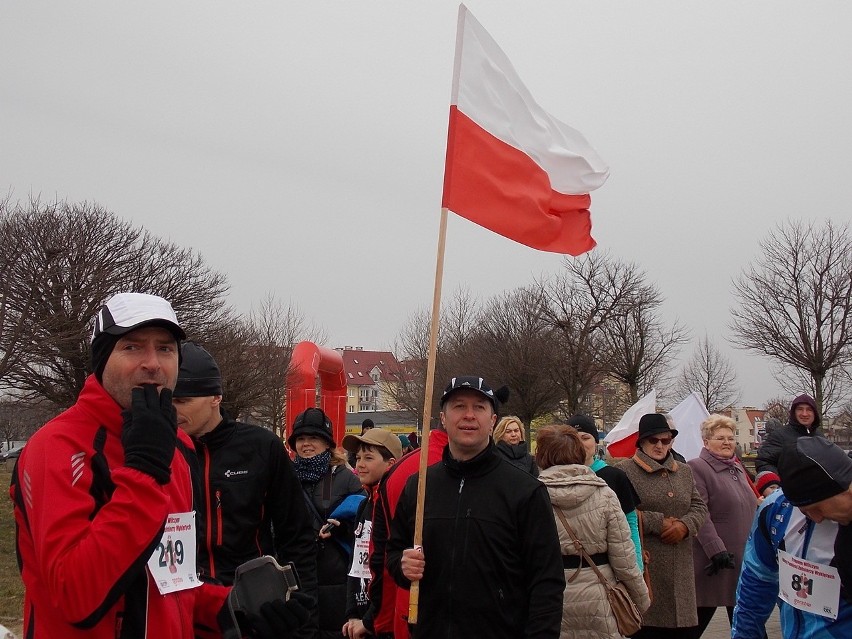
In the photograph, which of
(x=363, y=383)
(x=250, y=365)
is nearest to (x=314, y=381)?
(x=250, y=365)

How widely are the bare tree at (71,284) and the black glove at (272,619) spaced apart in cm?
1768

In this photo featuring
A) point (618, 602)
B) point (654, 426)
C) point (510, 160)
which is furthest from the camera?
point (654, 426)

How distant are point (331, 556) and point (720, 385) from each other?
161 ft

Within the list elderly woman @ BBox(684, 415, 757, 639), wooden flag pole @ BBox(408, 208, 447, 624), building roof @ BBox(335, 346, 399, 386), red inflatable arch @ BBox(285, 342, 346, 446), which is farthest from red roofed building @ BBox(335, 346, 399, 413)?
wooden flag pole @ BBox(408, 208, 447, 624)

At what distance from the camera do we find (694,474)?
24.0 ft

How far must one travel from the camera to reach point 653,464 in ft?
22.4

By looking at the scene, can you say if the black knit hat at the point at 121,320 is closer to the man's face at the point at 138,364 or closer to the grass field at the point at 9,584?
the man's face at the point at 138,364

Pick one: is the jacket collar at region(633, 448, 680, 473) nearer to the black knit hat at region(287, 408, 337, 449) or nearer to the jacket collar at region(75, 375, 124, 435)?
the black knit hat at region(287, 408, 337, 449)

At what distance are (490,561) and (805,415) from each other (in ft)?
20.4

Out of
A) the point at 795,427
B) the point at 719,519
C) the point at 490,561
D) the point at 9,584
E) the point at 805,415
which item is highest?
the point at 805,415

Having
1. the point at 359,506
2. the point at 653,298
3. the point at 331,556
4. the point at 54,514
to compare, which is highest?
the point at 653,298

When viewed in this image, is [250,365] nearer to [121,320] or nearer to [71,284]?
[71,284]

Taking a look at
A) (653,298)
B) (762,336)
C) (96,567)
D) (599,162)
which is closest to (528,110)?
(599,162)

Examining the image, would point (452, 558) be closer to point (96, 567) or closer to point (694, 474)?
point (96, 567)
